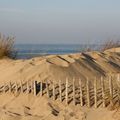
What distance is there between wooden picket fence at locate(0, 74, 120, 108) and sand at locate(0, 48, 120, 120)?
0.53 feet

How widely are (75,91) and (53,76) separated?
1.65 meters

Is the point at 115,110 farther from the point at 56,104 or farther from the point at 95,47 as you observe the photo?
the point at 95,47

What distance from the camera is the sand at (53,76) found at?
9578 mm

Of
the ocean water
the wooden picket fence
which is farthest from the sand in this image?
the ocean water

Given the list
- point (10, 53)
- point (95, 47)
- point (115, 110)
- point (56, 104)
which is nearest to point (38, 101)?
point (56, 104)

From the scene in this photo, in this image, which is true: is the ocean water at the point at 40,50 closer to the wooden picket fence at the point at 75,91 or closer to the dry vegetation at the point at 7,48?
the dry vegetation at the point at 7,48

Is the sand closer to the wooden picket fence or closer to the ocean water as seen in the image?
the wooden picket fence

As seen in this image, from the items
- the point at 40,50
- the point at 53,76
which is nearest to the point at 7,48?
the point at 53,76

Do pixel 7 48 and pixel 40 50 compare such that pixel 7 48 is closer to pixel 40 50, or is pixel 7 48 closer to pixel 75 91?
pixel 75 91

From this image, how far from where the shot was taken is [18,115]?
31.9 ft

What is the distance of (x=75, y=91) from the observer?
1068 centimetres

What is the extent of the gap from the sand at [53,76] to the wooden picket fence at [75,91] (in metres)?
0.16

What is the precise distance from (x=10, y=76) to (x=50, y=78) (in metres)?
1.27

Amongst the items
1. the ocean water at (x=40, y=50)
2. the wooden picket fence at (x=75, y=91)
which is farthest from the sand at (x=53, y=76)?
the ocean water at (x=40, y=50)
